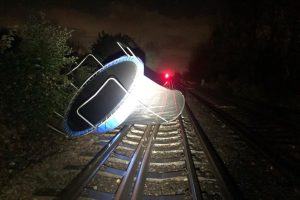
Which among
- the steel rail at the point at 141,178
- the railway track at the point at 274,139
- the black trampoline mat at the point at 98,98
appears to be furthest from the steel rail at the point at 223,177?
the black trampoline mat at the point at 98,98

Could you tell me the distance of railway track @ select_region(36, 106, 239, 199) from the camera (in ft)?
16.3

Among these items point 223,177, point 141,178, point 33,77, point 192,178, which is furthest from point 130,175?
point 33,77

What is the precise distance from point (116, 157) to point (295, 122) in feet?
28.4

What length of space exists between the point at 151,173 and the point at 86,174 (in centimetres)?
133

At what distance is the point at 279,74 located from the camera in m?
24.3

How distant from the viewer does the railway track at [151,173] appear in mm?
4977

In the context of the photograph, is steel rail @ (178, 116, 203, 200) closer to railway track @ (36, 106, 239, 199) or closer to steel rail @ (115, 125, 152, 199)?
railway track @ (36, 106, 239, 199)

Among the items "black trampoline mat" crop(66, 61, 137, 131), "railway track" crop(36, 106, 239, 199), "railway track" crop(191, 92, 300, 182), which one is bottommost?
"railway track" crop(36, 106, 239, 199)

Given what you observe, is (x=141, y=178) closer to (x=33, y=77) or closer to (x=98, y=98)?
(x=33, y=77)

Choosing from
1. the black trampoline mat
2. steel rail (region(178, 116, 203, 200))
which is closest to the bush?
the black trampoline mat

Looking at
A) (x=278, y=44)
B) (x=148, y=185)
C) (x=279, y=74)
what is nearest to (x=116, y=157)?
(x=148, y=185)

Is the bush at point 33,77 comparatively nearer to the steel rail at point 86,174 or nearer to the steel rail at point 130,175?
the steel rail at point 86,174

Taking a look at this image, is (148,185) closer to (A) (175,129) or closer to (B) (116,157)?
(B) (116,157)

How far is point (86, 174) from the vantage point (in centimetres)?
561
